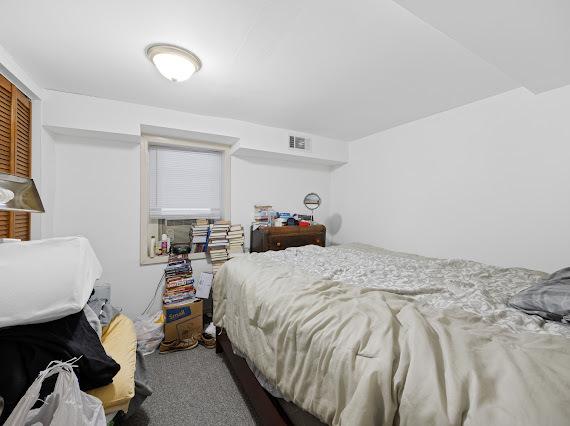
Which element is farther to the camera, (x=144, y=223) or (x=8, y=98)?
(x=144, y=223)

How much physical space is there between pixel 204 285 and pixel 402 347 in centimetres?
234

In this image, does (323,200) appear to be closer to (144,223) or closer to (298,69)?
(298,69)

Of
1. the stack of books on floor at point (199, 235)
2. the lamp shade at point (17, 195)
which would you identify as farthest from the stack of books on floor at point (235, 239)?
the lamp shade at point (17, 195)

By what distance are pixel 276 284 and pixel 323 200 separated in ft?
8.97

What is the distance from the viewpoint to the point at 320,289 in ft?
4.05

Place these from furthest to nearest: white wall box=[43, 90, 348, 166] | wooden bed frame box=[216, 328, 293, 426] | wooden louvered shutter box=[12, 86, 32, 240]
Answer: white wall box=[43, 90, 348, 166] → wooden louvered shutter box=[12, 86, 32, 240] → wooden bed frame box=[216, 328, 293, 426]

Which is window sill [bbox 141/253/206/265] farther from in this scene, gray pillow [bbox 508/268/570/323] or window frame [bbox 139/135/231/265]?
gray pillow [bbox 508/268/570/323]

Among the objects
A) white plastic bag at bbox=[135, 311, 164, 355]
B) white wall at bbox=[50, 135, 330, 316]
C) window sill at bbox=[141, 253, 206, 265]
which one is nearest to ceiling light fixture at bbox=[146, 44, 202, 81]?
white wall at bbox=[50, 135, 330, 316]

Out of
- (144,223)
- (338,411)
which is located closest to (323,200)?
(144,223)

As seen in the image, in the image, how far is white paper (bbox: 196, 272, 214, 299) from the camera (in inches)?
101

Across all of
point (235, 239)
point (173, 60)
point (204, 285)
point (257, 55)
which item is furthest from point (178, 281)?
point (257, 55)

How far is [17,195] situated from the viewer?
935 mm

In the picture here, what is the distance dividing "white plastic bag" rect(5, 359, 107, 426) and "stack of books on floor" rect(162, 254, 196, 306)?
1556 millimetres

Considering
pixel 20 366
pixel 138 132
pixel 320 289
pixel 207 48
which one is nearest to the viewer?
pixel 20 366
